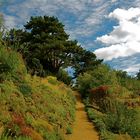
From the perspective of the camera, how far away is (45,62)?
4194 centimetres

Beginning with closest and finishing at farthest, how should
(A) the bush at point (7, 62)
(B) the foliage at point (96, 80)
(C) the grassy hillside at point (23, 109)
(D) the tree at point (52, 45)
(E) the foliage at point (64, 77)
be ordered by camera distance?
(C) the grassy hillside at point (23, 109)
(A) the bush at point (7, 62)
(B) the foliage at point (96, 80)
(D) the tree at point (52, 45)
(E) the foliage at point (64, 77)

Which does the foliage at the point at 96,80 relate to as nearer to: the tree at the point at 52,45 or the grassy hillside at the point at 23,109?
the tree at the point at 52,45

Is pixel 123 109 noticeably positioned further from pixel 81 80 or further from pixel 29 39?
pixel 29 39

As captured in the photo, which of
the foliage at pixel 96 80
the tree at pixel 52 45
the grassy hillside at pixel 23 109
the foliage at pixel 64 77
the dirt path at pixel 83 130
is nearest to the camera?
the grassy hillside at pixel 23 109

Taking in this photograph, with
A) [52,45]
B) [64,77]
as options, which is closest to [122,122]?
[52,45]

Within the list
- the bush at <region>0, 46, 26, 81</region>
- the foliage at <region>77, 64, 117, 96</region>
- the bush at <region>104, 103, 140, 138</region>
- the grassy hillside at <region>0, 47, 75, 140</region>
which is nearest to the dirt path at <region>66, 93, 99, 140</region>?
the grassy hillside at <region>0, 47, 75, 140</region>

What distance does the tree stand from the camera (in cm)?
3834

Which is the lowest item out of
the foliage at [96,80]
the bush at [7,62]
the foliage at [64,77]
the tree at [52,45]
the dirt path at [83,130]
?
the dirt path at [83,130]

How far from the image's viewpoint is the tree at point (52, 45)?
3834 centimetres

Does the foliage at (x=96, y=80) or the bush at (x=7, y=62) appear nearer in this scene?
the bush at (x=7, y=62)

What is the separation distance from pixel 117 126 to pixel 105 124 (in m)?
0.68

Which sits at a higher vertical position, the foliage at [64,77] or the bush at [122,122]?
the foliage at [64,77]

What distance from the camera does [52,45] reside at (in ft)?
124

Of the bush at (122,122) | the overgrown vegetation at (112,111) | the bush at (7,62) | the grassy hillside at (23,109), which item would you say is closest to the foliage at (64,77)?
the overgrown vegetation at (112,111)
